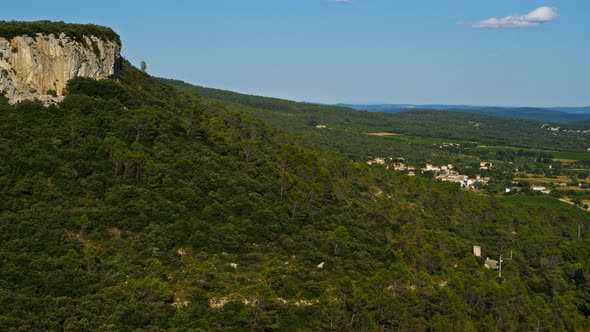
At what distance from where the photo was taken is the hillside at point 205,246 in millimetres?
31031

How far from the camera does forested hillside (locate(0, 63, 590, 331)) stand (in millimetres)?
31016

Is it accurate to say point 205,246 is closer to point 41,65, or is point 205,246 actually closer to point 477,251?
point 41,65

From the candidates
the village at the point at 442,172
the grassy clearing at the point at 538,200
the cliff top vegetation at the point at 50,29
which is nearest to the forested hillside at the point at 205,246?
the cliff top vegetation at the point at 50,29

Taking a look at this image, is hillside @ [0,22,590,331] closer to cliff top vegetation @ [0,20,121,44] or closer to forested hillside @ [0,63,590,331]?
forested hillside @ [0,63,590,331]

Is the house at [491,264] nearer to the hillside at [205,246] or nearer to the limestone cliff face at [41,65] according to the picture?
the hillside at [205,246]

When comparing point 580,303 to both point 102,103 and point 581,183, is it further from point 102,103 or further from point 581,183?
point 581,183

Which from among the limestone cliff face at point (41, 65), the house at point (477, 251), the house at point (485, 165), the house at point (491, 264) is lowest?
the house at point (485, 165)

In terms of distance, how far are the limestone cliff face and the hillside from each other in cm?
141

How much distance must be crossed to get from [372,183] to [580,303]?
103 ft

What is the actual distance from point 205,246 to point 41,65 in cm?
2443

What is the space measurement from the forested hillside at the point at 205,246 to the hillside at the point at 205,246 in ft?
0.39

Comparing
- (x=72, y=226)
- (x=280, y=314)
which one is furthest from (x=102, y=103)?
(x=280, y=314)

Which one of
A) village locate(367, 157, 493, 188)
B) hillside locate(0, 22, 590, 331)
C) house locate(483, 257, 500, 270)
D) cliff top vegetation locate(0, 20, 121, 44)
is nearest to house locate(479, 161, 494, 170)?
village locate(367, 157, 493, 188)

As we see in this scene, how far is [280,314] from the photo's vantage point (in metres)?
33.8
